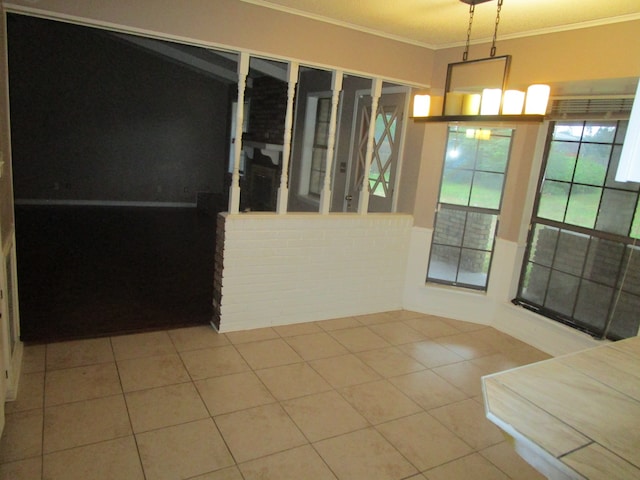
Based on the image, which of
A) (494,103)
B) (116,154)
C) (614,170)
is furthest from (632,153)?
(116,154)

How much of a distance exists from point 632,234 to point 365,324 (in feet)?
7.36

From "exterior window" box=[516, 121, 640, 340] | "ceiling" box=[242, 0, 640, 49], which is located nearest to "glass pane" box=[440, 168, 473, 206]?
"exterior window" box=[516, 121, 640, 340]

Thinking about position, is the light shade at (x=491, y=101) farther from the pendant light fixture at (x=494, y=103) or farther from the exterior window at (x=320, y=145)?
the exterior window at (x=320, y=145)

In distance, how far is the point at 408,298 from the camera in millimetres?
4465

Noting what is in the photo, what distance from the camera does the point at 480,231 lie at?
13.9 feet

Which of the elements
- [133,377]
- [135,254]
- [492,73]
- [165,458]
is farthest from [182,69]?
[165,458]

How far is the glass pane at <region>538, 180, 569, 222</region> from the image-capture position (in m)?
3.77

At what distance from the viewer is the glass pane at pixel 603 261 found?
3436 mm

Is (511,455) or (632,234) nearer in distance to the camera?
(511,455)

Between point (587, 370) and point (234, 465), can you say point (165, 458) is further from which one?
point (587, 370)

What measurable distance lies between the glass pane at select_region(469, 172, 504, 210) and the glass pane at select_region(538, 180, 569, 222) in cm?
37

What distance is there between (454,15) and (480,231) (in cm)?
197

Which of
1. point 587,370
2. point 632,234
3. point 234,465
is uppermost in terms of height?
point 632,234

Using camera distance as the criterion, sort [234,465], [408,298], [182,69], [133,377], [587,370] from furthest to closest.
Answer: [182,69]
[408,298]
[133,377]
[234,465]
[587,370]
